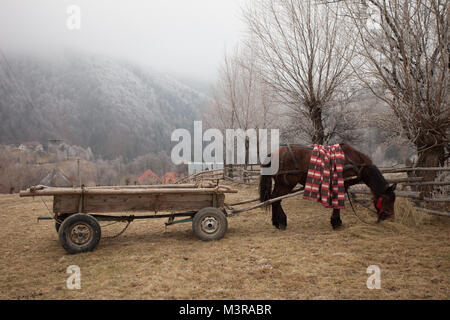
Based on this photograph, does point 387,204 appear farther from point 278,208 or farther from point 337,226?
point 278,208

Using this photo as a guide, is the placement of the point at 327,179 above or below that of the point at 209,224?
above

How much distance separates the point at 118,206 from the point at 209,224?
1.55 m

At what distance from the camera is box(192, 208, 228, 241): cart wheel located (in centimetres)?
467

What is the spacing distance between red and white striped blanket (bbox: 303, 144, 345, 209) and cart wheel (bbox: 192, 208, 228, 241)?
Result: 1.57m

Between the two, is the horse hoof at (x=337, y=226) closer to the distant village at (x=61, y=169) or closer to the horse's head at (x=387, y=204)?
the horse's head at (x=387, y=204)

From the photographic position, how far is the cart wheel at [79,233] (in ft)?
13.5

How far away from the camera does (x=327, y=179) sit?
490 centimetres

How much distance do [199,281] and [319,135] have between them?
21.1 ft

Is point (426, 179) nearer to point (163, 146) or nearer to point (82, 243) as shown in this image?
point (82, 243)

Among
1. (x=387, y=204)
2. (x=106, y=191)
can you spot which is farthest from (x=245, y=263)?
(x=387, y=204)

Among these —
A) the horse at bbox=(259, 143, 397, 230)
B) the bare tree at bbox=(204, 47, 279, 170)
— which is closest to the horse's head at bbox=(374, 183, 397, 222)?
the horse at bbox=(259, 143, 397, 230)

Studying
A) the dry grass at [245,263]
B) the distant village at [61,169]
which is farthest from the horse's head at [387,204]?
the distant village at [61,169]
